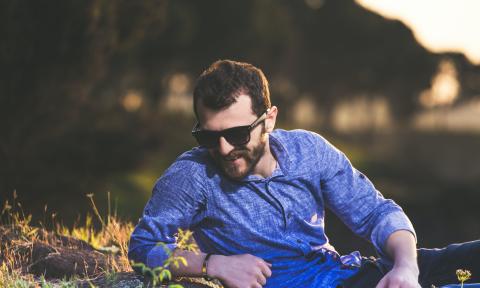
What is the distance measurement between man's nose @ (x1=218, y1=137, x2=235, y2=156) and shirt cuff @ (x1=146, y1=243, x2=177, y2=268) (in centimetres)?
51

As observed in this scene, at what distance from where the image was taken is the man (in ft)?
13.2

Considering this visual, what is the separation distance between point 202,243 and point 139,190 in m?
18.3

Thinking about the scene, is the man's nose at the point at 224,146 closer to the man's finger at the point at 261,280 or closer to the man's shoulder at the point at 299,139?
the man's shoulder at the point at 299,139

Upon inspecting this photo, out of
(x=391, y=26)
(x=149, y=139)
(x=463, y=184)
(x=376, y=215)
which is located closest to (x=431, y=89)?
(x=391, y=26)

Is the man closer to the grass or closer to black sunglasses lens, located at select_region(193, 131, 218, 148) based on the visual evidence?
black sunglasses lens, located at select_region(193, 131, 218, 148)

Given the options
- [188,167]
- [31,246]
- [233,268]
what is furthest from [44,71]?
[233,268]

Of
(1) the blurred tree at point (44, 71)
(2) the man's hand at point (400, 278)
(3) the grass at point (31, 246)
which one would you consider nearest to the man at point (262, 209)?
(2) the man's hand at point (400, 278)

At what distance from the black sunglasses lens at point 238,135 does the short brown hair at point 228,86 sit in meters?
0.12

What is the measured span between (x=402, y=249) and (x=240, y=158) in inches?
35.9

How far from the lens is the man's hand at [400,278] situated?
3855mm

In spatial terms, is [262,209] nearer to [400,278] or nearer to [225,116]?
[225,116]

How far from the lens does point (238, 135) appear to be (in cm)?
404

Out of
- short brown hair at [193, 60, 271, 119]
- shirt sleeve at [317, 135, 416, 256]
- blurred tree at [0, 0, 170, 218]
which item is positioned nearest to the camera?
short brown hair at [193, 60, 271, 119]

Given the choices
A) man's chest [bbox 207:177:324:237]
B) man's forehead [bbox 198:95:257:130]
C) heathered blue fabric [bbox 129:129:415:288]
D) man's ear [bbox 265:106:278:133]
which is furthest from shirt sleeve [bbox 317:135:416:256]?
man's forehead [bbox 198:95:257:130]
